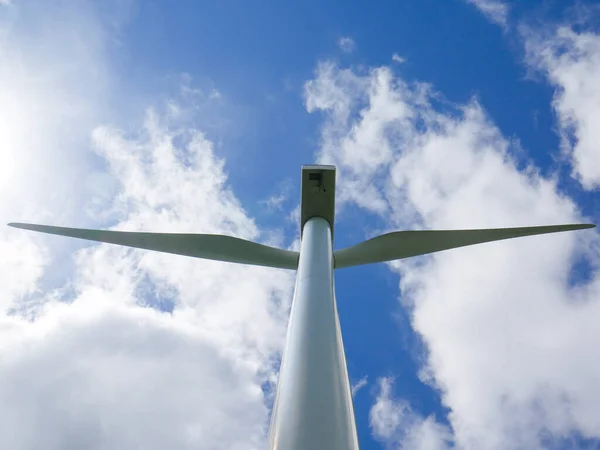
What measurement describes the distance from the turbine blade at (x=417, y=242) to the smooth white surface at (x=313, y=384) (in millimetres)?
5604

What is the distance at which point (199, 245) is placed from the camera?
17172 millimetres

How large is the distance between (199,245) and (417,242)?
21.5ft

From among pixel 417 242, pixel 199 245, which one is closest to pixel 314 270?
pixel 199 245

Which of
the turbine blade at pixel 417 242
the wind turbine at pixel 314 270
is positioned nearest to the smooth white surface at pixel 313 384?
the wind turbine at pixel 314 270

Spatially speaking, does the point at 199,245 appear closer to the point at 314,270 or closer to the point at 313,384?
the point at 314,270

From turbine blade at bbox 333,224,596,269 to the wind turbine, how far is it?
30 millimetres

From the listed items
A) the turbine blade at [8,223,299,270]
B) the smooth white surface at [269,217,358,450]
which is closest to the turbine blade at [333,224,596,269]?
the turbine blade at [8,223,299,270]

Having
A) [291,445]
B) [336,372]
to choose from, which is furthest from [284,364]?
[291,445]

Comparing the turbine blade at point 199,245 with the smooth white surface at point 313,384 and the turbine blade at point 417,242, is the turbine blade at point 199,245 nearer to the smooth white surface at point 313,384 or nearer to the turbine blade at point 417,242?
the turbine blade at point 417,242

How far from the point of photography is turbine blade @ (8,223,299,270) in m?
17.0

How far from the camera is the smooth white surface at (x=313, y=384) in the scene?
716 cm

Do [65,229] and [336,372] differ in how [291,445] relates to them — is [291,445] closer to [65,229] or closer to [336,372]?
[336,372]

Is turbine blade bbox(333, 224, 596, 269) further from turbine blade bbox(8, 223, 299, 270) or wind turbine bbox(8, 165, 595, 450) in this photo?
turbine blade bbox(8, 223, 299, 270)

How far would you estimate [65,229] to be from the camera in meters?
17.3
